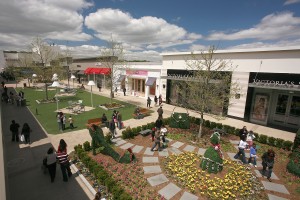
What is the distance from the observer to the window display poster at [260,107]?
18.9 m

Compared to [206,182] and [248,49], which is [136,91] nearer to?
[248,49]

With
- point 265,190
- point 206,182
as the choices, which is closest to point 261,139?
point 265,190

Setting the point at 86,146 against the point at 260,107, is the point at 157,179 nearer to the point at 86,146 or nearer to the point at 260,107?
the point at 86,146

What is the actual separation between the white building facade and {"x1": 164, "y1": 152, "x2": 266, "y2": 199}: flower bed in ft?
28.5

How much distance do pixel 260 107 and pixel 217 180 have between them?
13.4 m

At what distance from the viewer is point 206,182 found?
29.2 ft

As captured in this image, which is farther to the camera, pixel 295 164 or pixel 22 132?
pixel 22 132

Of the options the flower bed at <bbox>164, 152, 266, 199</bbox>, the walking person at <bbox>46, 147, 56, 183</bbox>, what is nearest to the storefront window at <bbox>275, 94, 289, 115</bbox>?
the flower bed at <bbox>164, 152, 266, 199</bbox>

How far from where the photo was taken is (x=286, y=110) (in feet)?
59.1

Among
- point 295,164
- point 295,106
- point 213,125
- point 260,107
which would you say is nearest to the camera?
point 295,164

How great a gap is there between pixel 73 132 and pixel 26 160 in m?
4.64

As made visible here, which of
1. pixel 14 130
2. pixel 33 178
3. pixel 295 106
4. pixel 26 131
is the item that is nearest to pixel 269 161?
pixel 295 106

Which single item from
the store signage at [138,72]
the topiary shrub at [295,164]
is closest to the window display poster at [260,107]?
the topiary shrub at [295,164]

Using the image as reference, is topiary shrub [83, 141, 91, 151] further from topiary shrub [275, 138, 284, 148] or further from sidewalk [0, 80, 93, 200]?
topiary shrub [275, 138, 284, 148]
